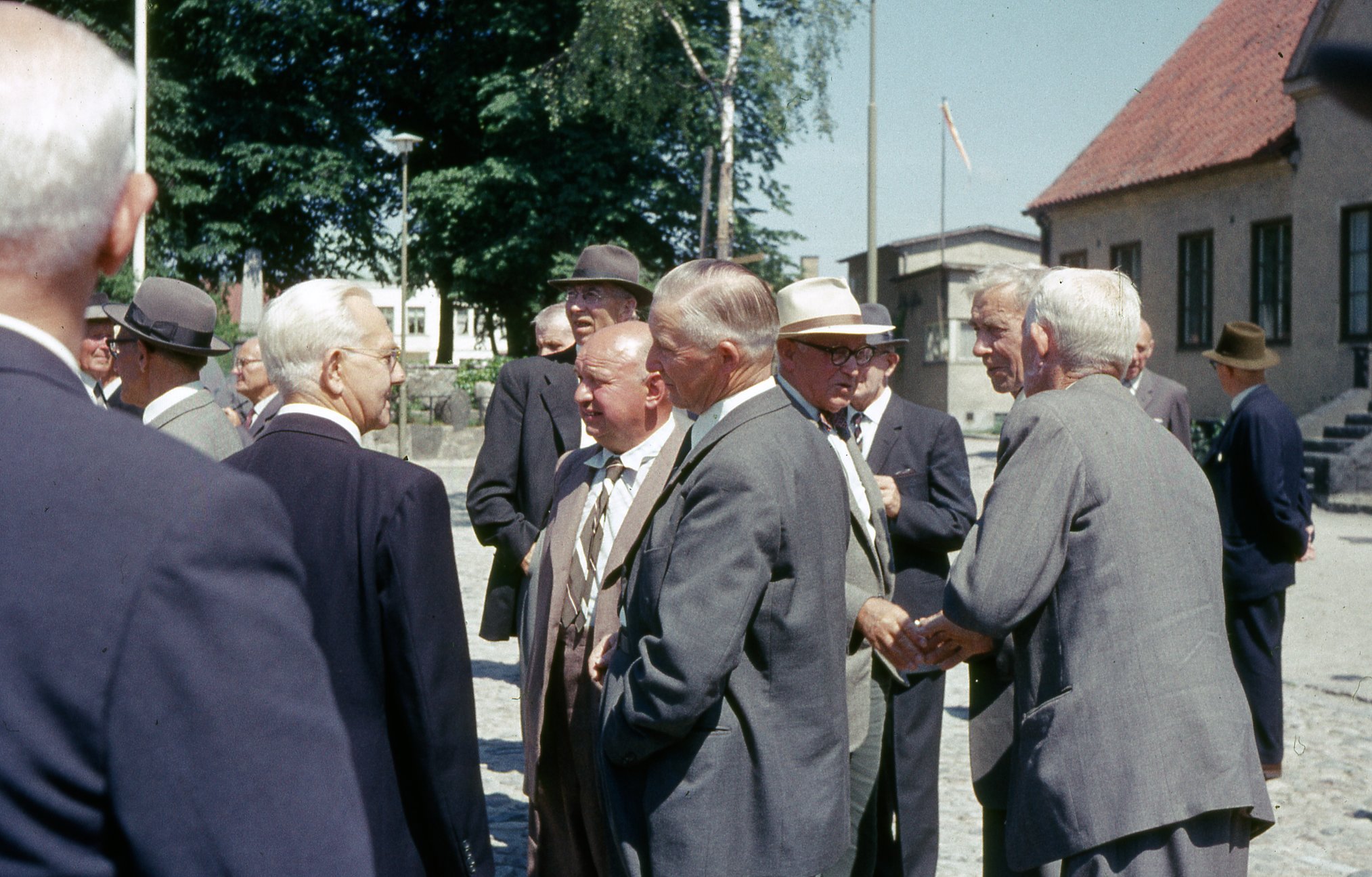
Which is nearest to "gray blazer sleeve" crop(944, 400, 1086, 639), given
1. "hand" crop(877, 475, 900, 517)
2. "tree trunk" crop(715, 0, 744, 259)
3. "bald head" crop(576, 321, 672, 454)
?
"bald head" crop(576, 321, 672, 454)

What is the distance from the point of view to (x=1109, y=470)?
3.10 m

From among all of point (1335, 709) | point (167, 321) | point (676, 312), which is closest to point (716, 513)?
point (676, 312)

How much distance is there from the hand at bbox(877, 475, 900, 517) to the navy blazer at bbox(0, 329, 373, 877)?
367 cm

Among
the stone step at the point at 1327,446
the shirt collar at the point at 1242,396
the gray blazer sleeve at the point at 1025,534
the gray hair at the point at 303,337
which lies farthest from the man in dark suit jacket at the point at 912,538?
the stone step at the point at 1327,446

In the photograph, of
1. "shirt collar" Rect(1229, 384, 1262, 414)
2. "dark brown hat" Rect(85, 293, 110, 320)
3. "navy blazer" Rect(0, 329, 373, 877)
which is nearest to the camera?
"navy blazer" Rect(0, 329, 373, 877)

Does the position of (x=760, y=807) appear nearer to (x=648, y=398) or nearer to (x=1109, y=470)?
(x=1109, y=470)

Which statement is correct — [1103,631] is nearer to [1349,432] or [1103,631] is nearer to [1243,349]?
[1243,349]

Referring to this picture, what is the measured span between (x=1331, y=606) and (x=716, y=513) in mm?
9768

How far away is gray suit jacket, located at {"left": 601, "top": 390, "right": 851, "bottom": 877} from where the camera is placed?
296 centimetres

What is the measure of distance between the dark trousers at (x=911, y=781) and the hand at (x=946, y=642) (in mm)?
969

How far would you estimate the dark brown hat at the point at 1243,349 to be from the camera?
6.54 m

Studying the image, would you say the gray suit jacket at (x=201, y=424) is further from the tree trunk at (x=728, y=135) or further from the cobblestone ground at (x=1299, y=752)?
the tree trunk at (x=728, y=135)

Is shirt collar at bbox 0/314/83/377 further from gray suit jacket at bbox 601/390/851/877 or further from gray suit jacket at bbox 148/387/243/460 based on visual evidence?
gray suit jacket at bbox 148/387/243/460

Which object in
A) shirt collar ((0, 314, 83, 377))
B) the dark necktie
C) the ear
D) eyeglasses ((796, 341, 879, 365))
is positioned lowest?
the dark necktie
